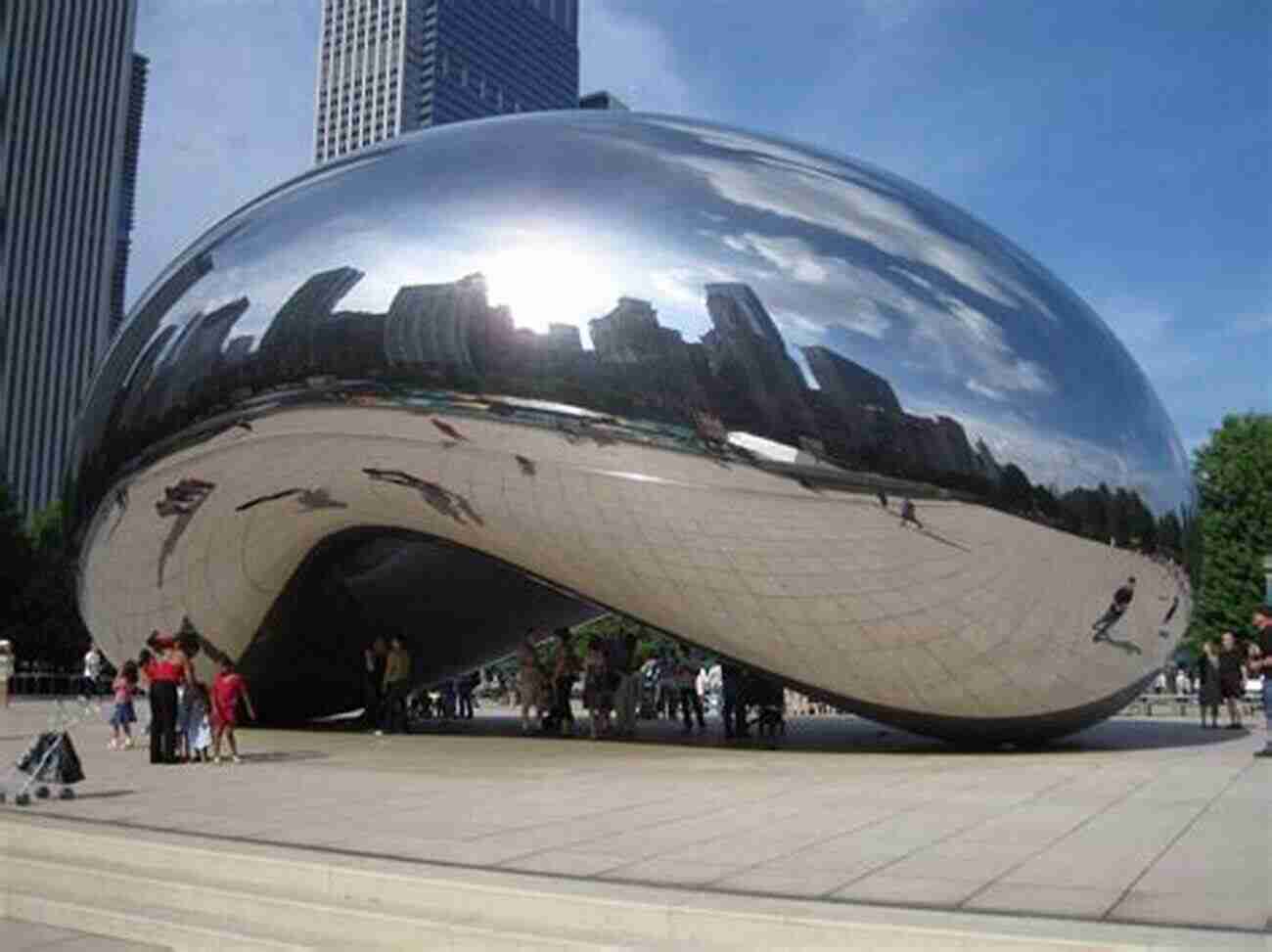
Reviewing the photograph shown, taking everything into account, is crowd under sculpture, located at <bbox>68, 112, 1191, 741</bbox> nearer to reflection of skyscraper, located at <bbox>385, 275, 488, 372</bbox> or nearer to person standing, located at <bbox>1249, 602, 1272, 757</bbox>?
reflection of skyscraper, located at <bbox>385, 275, 488, 372</bbox>

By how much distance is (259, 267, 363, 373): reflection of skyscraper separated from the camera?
11.6 meters

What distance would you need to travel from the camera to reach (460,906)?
5406mm

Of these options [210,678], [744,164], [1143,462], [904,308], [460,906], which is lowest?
[460,906]

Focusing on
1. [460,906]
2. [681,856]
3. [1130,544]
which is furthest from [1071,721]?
[460,906]

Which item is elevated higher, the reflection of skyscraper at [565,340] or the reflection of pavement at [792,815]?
the reflection of skyscraper at [565,340]

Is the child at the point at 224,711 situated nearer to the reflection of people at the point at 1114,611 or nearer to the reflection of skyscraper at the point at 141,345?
the reflection of skyscraper at the point at 141,345

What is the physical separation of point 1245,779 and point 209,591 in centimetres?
977

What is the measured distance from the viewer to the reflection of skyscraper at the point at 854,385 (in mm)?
10328

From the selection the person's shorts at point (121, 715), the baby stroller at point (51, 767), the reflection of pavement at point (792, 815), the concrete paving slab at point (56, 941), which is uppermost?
the person's shorts at point (121, 715)

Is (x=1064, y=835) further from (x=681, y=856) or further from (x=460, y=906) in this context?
(x=460, y=906)

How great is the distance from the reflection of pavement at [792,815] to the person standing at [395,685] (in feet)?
6.34

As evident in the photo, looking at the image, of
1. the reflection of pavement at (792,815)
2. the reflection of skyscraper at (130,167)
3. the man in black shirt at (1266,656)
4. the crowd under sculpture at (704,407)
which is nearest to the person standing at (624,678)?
the reflection of pavement at (792,815)

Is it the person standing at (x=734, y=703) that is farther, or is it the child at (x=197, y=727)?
the person standing at (x=734, y=703)

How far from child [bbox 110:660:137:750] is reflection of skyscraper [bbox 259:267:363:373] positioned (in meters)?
4.34
